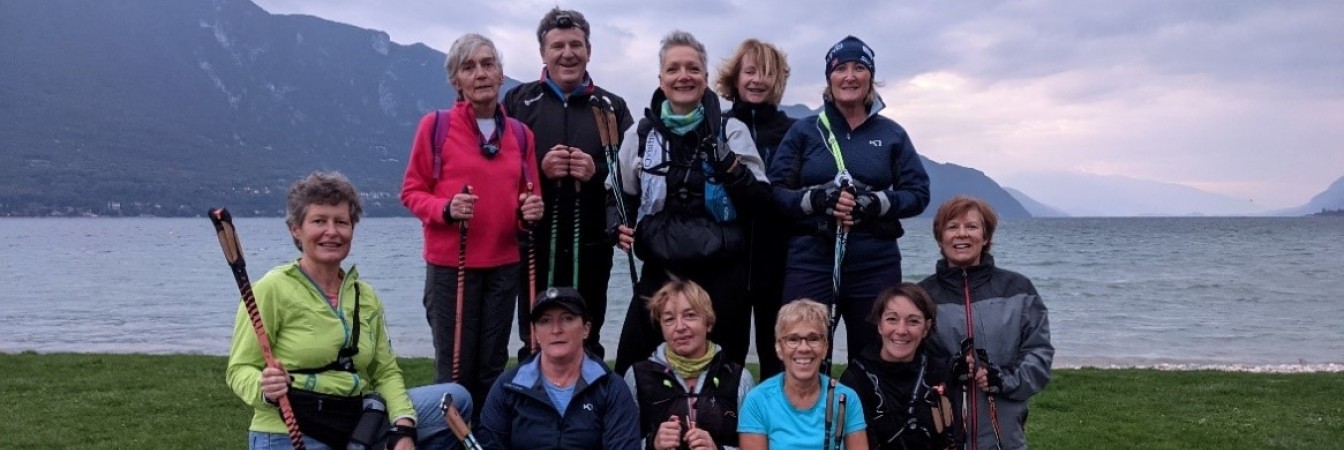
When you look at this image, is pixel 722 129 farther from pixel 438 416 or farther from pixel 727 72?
pixel 438 416

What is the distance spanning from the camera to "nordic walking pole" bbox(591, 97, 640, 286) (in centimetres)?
563

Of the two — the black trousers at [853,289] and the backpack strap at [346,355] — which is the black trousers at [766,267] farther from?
the backpack strap at [346,355]

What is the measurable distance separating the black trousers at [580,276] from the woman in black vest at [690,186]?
48 centimetres

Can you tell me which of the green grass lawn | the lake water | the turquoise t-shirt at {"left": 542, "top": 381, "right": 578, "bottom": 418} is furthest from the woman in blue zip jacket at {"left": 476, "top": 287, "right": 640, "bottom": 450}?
the lake water

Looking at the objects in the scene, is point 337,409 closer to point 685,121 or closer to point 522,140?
point 522,140

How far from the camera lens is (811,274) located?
5.57 metres

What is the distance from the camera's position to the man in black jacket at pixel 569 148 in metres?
5.91

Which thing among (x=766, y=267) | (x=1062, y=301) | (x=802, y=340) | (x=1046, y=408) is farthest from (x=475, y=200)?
(x=1062, y=301)

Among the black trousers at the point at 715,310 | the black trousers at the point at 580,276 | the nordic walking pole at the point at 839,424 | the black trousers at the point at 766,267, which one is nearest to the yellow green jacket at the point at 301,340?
the black trousers at the point at 580,276

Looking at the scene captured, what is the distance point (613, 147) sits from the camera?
5.87m

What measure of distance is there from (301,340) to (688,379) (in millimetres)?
1815

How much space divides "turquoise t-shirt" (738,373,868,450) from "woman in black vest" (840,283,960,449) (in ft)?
0.58

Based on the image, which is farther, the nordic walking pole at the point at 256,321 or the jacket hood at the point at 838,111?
the jacket hood at the point at 838,111

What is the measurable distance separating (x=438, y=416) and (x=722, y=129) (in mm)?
2114
